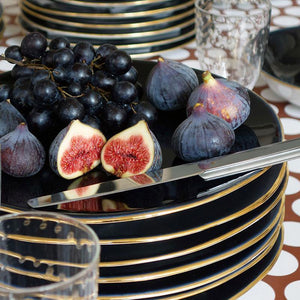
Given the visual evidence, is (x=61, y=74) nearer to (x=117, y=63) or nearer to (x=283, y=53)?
(x=117, y=63)

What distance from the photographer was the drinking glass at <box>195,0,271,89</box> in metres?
1.31

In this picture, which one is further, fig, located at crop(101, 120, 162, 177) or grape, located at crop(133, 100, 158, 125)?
→ grape, located at crop(133, 100, 158, 125)

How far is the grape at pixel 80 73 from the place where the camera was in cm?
94

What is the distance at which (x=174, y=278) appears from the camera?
799 millimetres

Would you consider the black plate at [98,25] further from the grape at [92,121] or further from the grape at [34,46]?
the grape at [92,121]

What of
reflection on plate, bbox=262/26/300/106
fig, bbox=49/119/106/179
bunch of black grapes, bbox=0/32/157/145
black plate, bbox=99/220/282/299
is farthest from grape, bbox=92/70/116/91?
reflection on plate, bbox=262/26/300/106

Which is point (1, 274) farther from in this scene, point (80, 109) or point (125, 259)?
point (80, 109)

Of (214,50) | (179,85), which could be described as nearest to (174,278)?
(179,85)

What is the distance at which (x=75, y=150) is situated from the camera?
0.86 metres

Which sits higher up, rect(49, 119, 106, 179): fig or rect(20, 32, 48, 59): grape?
rect(20, 32, 48, 59): grape

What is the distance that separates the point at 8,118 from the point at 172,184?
0.24 m

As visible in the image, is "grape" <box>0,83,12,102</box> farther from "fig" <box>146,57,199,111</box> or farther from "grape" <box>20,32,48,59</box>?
"fig" <box>146,57,199,111</box>

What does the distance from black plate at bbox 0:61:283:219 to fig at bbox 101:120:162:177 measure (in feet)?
0.07

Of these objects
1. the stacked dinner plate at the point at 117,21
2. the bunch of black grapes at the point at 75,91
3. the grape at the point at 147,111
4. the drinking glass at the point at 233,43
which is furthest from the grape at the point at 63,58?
the stacked dinner plate at the point at 117,21
